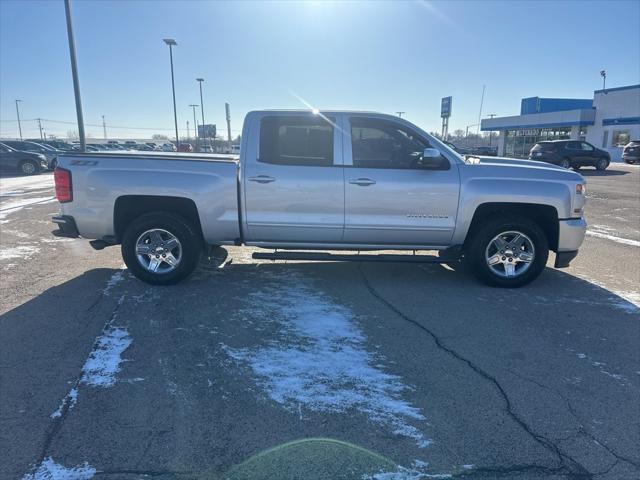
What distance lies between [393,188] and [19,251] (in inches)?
231

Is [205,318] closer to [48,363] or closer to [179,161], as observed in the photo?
[48,363]

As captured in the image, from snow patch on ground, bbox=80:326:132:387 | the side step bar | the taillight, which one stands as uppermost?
the taillight

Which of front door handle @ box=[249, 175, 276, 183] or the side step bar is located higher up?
front door handle @ box=[249, 175, 276, 183]

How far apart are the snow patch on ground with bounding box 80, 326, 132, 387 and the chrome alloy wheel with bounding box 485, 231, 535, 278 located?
13.4 feet

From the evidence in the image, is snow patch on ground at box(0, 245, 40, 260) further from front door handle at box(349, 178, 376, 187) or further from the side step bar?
front door handle at box(349, 178, 376, 187)

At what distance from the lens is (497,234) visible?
17.8 feet

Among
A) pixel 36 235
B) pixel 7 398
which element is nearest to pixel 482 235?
pixel 7 398

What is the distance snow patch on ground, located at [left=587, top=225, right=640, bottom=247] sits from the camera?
321 inches

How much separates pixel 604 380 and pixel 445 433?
1.53 meters

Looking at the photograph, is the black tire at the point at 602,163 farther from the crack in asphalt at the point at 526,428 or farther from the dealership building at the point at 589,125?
the crack in asphalt at the point at 526,428

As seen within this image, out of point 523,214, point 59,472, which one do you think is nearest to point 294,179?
point 523,214

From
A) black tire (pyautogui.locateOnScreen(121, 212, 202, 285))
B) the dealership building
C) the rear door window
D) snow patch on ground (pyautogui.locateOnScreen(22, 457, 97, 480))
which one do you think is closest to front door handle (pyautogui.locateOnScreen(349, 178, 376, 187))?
the rear door window

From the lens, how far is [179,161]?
5395 millimetres

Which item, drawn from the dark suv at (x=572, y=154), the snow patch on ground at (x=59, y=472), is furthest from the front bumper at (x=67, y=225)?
the dark suv at (x=572, y=154)
